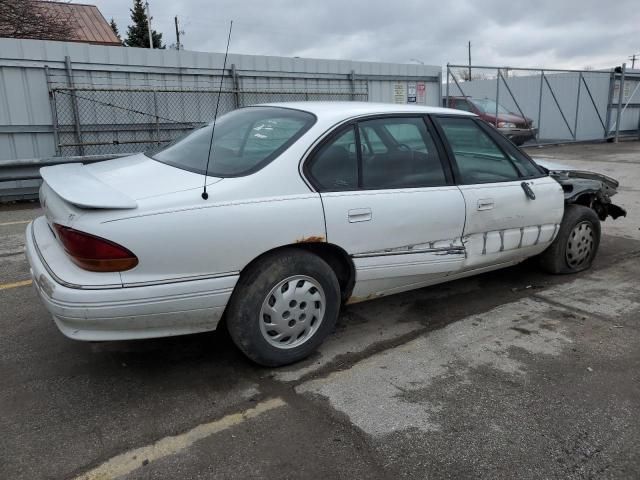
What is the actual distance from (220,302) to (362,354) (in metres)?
1.05

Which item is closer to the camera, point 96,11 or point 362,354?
point 362,354

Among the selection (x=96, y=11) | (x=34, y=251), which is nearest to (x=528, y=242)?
(x=34, y=251)

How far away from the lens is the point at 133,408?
2775 mm

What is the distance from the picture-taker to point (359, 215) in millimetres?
3154

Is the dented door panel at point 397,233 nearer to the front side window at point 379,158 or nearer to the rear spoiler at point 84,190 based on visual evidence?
the front side window at point 379,158

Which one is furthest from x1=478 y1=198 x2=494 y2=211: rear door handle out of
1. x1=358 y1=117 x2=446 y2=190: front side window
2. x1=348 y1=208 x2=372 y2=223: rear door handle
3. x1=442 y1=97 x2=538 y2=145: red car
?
x1=442 y1=97 x2=538 y2=145: red car

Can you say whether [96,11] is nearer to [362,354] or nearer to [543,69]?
[543,69]

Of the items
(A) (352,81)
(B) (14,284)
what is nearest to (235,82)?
(A) (352,81)

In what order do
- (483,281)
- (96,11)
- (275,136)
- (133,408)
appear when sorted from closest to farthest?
(133,408) < (275,136) < (483,281) < (96,11)

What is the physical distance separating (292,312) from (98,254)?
1.09m

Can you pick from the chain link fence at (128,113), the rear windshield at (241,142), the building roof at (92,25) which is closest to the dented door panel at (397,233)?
the rear windshield at (241,142)

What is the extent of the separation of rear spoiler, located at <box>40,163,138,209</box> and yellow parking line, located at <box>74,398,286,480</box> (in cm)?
112

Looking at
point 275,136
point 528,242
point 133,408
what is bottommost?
point 133,408

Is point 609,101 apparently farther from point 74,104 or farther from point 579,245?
point 74,104
